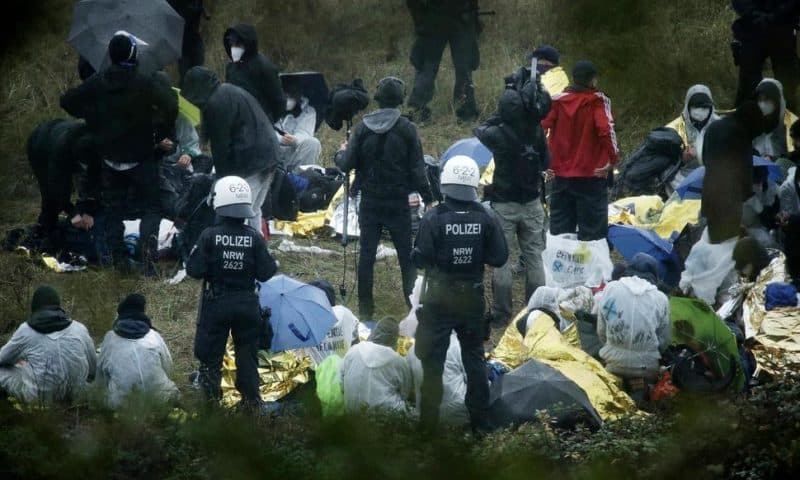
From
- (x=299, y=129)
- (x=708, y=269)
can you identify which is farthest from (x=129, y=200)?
(x=708, y=269)

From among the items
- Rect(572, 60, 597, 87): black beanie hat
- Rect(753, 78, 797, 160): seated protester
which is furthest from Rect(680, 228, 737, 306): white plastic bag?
Rect(753, 78, 797, 160): seated protester

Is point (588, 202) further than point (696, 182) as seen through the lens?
No

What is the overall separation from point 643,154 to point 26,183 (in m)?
5.87

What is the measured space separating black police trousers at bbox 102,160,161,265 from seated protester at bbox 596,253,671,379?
143 inches

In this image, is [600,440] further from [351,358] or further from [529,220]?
[529,220]

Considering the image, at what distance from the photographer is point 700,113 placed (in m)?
11.0

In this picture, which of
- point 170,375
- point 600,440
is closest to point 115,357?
point 170,375

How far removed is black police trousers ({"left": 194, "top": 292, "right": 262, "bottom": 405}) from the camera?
22.4 feet

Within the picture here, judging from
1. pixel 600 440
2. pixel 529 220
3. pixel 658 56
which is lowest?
pixel 600 440

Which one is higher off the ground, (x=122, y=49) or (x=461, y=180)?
(x=122, y=49)

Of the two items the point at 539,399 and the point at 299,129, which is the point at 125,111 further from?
the point at 539,399

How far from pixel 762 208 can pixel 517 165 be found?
6.89ft

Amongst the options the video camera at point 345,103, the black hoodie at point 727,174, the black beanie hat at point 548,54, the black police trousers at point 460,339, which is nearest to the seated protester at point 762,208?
the black hoodie at point 727,174

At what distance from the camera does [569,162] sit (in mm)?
9211
